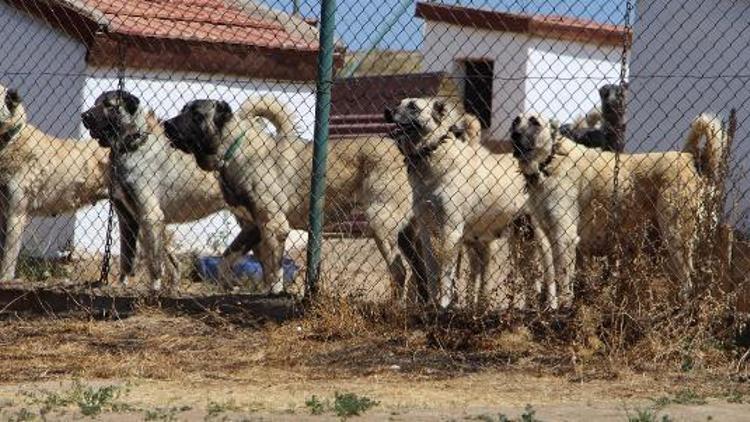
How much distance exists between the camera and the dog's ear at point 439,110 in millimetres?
11023

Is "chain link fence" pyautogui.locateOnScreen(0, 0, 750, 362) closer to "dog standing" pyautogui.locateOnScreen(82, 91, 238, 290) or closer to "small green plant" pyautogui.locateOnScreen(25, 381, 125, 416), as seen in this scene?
"dog standing" pyautogui.locateOnScreen(82, 91, 238, 290)

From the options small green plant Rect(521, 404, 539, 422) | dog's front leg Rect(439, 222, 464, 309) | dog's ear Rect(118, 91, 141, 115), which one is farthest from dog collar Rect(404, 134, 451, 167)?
small green plant Rect(521, 404, 539, 422)

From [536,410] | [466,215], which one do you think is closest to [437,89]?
[466,215]

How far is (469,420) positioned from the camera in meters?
6.61

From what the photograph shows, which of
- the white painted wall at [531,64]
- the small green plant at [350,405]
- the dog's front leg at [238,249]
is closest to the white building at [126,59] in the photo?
the dog's front leg at [238,249]

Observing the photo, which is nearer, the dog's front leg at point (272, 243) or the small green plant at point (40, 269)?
the dog's front leg at point (272, 243)

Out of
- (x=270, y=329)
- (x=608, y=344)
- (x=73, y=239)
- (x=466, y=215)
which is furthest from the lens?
(x=73, y=239)

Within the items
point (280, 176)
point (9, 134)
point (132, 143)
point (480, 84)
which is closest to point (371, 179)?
point (280, 176)

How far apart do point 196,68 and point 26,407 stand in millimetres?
8179

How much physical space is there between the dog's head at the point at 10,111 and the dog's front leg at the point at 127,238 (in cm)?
99

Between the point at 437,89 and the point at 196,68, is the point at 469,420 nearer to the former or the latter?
the point at 196,68

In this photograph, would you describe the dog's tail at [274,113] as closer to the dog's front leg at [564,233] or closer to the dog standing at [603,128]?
the dog standing at [603,128]

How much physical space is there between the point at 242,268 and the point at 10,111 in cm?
231

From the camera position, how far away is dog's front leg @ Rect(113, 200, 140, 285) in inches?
494
